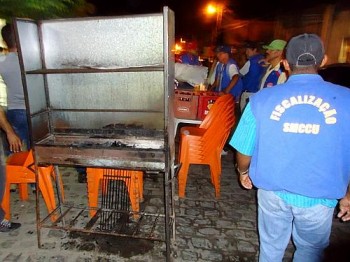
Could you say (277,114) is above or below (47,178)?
above

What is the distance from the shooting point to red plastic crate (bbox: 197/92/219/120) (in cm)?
488

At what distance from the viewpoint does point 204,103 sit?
16.2 ft

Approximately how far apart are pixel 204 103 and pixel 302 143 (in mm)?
3082

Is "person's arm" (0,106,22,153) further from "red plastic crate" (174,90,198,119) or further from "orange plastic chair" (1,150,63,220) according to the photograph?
"red plastic crate" (174,90,198,119)

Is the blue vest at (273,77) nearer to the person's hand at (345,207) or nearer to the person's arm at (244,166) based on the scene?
the person's arm at (244,166)

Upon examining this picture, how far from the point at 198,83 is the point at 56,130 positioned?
2970 millimetres

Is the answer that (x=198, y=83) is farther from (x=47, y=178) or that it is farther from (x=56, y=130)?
(x=47, y=178)

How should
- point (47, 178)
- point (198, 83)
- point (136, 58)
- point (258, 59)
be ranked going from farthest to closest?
point (258, 59) → point (198, 83) → point (47, 178) → point (136, 58)

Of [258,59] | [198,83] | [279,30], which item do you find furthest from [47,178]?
[279,30]

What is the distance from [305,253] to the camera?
2307 millimetres

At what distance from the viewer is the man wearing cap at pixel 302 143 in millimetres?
1867

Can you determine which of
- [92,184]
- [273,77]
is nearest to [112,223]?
[92,184]

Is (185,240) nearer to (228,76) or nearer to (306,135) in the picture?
(306,135)

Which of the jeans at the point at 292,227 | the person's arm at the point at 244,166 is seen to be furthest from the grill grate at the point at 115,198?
the jeans at the point at 292,227
